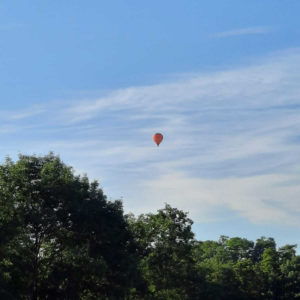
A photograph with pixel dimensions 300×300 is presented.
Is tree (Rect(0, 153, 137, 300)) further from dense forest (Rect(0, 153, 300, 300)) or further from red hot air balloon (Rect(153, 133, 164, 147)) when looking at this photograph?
red hot air balloon (Rect(153, 133, 164, 147))

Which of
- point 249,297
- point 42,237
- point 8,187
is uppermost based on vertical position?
point 8,187

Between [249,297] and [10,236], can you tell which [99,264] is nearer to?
[10,236]

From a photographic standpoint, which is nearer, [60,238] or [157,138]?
[60,238]

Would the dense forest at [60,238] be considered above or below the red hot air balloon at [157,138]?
below

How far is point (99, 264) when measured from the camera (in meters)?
43.2

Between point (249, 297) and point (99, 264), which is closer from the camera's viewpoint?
point (99, 264)

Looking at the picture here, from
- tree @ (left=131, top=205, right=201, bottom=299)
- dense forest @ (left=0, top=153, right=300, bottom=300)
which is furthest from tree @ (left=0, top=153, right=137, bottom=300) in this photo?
tree @ (left=131, top=205, right=201, bottom=299)

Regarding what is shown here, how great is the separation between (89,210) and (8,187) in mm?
7500

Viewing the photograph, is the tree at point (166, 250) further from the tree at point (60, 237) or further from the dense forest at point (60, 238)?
the tree at point (60, 237)

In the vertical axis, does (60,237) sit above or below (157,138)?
below

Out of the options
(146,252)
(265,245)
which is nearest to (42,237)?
(146,252)

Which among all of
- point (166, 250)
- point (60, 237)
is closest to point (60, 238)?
point (60, 237)

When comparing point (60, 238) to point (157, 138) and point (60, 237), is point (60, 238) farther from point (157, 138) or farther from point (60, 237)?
point (157, 138)

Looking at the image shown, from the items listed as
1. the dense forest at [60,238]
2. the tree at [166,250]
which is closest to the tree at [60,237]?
the dense forest at [60,238]
